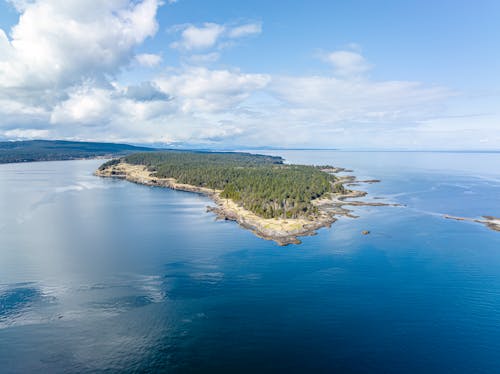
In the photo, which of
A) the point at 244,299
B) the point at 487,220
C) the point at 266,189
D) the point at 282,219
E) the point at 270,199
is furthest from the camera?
the point at 266,189

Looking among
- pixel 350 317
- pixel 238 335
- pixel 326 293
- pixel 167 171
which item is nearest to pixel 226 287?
pixel 238 335

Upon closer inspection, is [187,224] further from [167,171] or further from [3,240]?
[167,171]

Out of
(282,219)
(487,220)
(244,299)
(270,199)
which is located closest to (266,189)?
(270,199)

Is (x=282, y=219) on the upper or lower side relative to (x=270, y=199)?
lower

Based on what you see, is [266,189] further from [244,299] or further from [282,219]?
[244,299]

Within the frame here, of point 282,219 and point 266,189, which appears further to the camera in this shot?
point 266,189

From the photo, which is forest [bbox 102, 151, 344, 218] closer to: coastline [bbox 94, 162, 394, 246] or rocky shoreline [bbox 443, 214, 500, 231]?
coastline [bbox 94, 162, 394, 246]

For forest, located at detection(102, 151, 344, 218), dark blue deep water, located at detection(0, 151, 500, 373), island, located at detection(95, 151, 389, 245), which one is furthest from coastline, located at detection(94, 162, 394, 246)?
dark blue deep water, located at detection(0, 151, 500, 373)

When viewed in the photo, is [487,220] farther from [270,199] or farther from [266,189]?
[266,189]

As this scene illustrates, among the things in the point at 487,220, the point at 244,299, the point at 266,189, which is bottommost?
the point at 244,299

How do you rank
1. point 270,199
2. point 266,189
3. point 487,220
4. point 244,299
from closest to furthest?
point 244,299
point 487,220
point 270,199
point 266,189
